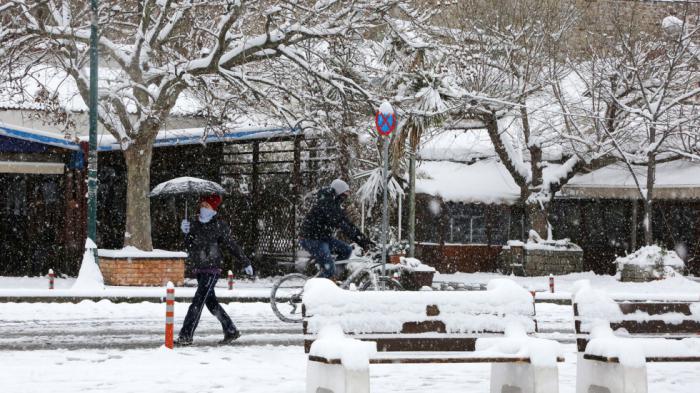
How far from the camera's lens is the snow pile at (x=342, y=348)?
6816 millimetres

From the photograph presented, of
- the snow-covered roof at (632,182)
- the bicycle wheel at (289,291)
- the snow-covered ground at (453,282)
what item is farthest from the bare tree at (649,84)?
the bicycle wheel at (289,291)

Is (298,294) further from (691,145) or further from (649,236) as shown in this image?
(691,145)

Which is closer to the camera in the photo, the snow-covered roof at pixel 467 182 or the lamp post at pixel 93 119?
the lamp post at pixel 93 119

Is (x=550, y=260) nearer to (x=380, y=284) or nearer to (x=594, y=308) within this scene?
(x=380, y=284)

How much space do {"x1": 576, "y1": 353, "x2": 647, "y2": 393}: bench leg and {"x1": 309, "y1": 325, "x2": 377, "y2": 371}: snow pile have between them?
6.07 ft

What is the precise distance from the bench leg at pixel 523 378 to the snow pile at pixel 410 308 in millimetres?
351

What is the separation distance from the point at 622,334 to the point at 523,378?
92 cm

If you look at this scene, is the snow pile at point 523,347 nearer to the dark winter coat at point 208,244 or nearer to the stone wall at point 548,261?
the dark winter coat at point 208,244

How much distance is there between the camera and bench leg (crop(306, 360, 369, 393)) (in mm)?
6793

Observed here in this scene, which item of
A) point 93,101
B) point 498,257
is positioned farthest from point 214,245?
point 498,257

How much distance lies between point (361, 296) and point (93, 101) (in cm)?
1358

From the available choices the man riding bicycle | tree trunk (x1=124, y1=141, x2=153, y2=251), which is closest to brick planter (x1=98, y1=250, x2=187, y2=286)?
tree trunk (x1=124, y1=141, x2=153, y2=251)

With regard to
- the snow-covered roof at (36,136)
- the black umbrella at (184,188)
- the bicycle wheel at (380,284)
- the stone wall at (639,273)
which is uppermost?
the snow-covered roof at (36,136)

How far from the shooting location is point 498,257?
3206 centimetres
